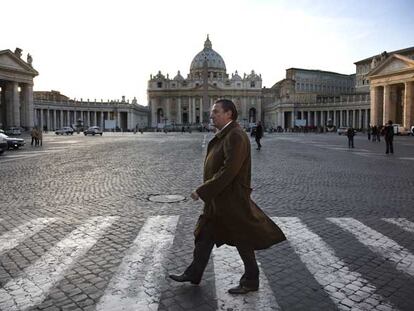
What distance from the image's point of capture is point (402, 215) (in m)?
7.50

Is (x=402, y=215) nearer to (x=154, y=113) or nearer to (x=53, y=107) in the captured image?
(x=53, y=107)

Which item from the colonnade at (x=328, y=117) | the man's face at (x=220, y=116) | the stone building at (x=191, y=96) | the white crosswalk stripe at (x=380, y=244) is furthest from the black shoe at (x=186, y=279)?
the stone building at (x=191, y=96)

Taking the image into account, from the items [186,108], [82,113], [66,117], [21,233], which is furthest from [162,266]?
[186,108]

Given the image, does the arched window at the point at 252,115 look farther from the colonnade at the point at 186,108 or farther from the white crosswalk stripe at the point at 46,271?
the white crosswalk stripe at the point at 46,271

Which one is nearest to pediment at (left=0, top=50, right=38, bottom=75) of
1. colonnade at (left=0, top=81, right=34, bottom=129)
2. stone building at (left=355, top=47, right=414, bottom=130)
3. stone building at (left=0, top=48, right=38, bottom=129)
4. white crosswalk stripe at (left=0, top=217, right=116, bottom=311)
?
stone building at (left=0, top=48, right=38, bottom=129)

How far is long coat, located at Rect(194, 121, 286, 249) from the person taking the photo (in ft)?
12.8

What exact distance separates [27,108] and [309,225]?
66.0 metres

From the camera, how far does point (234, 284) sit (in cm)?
441

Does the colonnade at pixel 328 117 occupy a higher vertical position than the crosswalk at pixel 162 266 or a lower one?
higher

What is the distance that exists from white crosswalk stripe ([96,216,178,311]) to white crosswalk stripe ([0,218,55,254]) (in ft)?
5.41

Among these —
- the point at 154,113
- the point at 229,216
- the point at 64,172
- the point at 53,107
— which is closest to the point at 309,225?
the point at 229,216

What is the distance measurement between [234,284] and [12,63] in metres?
65.3

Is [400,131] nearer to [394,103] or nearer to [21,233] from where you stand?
[394,103]

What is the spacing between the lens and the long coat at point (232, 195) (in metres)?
3.91
